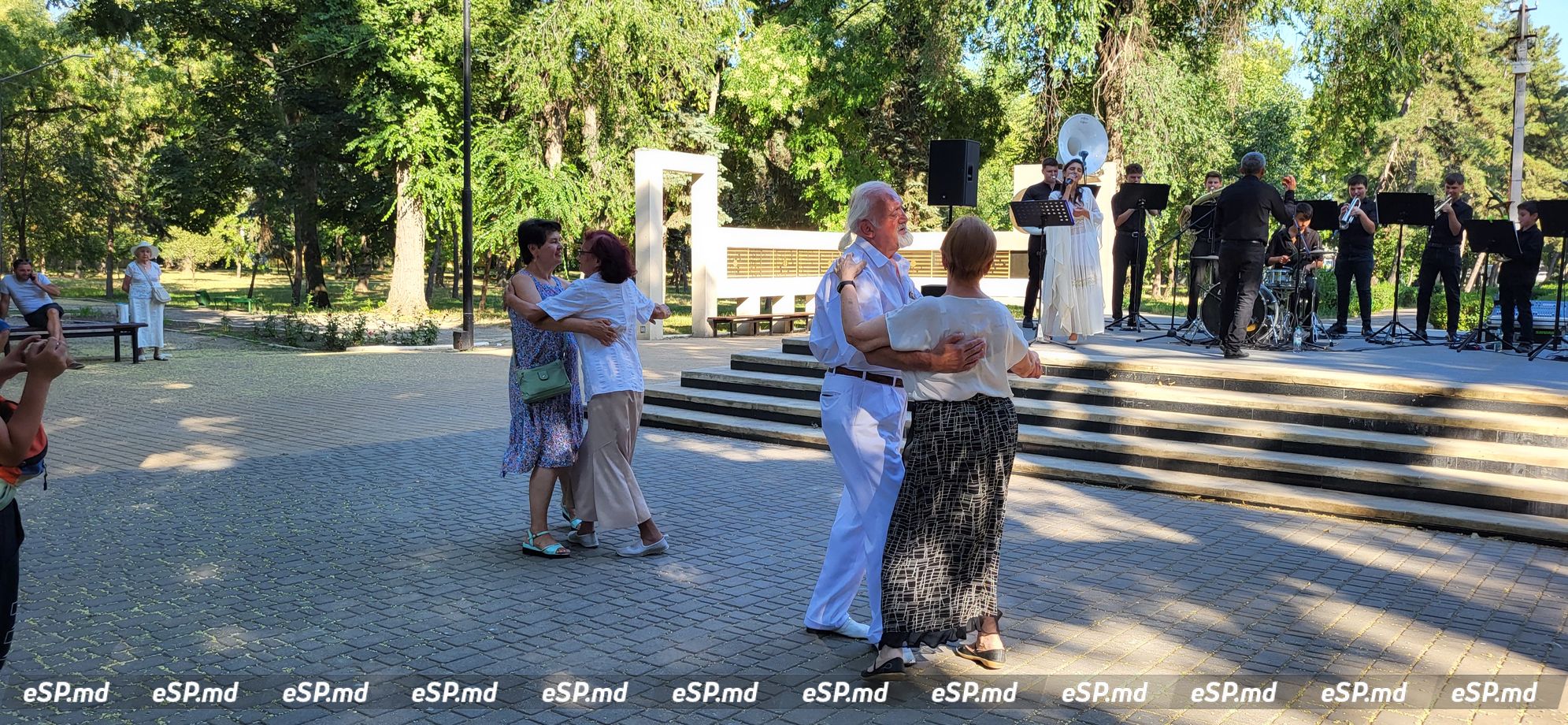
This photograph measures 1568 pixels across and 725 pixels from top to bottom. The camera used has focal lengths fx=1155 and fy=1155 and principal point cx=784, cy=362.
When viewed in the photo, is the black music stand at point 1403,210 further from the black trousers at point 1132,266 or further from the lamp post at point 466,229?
the lamp post at point 466,229

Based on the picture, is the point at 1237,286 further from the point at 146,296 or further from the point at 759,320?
the point at 146,296

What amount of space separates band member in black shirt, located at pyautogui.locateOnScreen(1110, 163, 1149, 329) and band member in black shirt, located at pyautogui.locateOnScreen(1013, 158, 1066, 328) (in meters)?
1.33

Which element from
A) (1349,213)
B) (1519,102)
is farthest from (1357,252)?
(1519,102)

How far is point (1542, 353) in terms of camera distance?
42.8ft

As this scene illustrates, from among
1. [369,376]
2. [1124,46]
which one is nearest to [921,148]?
[1124,46]

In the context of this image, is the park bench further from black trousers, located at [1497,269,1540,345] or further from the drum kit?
black trousers, located at [1497,269,1540,345]

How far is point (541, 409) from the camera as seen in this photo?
21.3ft

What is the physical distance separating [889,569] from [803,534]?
107 inches

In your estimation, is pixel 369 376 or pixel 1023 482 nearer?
pixel 1023 482

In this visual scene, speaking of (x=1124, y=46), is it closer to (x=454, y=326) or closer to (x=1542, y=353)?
(x=1542, y=353)

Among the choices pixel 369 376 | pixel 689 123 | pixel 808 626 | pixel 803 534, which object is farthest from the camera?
pixel 689 123

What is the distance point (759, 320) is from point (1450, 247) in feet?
43.8

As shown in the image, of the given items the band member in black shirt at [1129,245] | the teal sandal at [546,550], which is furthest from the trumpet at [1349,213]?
the teal sandal at [546,550]

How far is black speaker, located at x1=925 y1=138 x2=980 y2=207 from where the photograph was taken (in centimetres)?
1151
